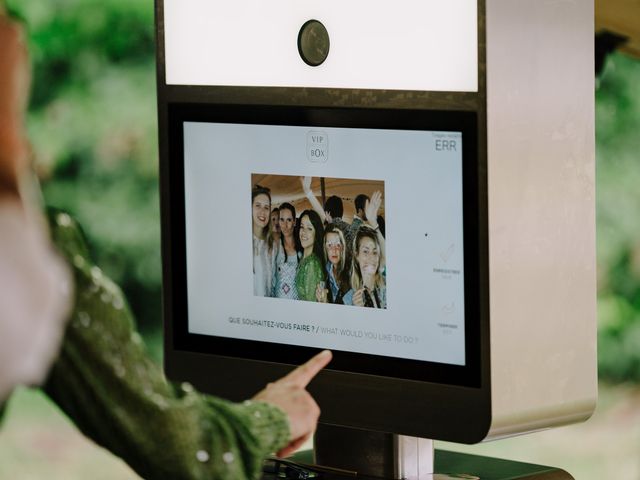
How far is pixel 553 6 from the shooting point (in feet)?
6.13

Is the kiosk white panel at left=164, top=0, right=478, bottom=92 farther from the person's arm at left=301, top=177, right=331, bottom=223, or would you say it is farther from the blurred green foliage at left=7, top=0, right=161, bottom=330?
the blurred green foliage at left=7, top=0, right=161, bottom=330

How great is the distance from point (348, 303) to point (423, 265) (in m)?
0.14

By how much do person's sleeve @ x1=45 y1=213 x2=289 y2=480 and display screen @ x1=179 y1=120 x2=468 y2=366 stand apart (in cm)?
39

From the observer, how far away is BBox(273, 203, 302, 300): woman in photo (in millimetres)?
2012

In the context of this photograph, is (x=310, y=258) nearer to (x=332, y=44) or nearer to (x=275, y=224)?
(x=275, y=224)

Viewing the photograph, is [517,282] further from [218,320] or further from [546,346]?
[218,320]

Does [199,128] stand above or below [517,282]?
above

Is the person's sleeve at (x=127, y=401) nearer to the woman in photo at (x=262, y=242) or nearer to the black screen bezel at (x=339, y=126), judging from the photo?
the black screen bezel at (x=339, y=126)

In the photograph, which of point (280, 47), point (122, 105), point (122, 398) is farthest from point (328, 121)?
point (122, 105)

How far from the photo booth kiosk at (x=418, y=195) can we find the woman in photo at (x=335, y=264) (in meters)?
0.02

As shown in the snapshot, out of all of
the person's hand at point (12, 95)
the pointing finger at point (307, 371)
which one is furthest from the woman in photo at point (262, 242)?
the person's hand at point (12, 95)

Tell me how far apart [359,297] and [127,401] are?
1.78ft

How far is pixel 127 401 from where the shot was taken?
4.86 feet

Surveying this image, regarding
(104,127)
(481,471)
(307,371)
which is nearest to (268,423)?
(307,371)
